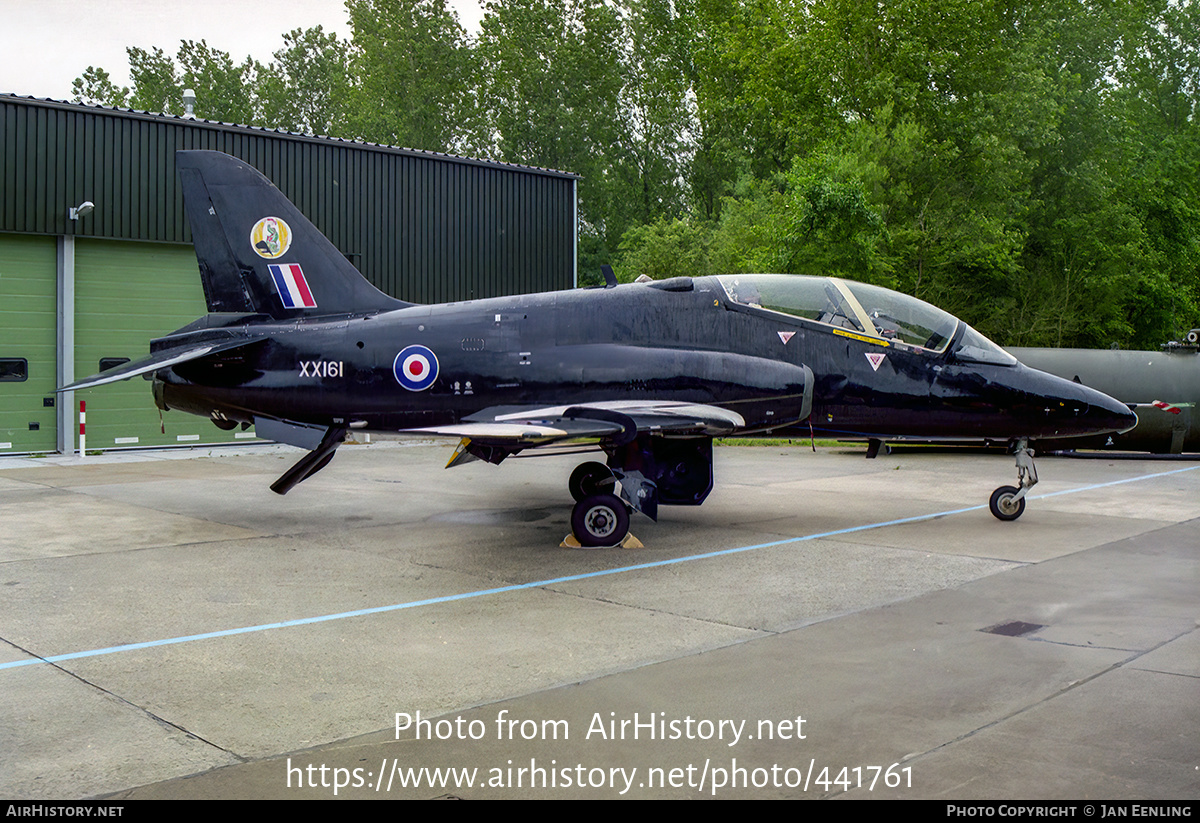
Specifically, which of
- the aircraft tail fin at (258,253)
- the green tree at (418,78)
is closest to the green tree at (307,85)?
the green tree at (418,78)

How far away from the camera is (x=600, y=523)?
969 centimetres

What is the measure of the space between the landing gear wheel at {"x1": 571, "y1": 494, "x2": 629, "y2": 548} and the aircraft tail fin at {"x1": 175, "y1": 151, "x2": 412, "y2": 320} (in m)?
3.56

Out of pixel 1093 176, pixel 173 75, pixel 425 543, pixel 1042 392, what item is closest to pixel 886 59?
pixel 1093 176

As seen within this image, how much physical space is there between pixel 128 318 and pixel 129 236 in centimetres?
165

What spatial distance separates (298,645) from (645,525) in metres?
5.45

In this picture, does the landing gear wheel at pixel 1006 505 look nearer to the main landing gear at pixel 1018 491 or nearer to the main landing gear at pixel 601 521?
the main landing gear at pixel 1018 491

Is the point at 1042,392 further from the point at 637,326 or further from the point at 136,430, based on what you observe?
the point at 136,430

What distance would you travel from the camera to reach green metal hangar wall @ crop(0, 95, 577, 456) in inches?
738

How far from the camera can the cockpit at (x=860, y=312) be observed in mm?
10570

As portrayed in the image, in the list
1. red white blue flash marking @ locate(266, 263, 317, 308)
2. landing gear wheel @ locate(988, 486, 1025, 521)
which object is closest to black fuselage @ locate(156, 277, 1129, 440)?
red white blue flash marking @ locate(266, 263, 317, 308)

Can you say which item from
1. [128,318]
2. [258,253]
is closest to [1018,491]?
[258,253]

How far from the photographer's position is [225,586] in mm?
7969

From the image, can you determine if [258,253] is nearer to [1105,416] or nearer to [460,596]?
[460,596]

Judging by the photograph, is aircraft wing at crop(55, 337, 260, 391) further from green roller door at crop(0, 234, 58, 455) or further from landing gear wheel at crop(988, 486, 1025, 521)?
green roller door at crop(0, 234, 58, 455)
